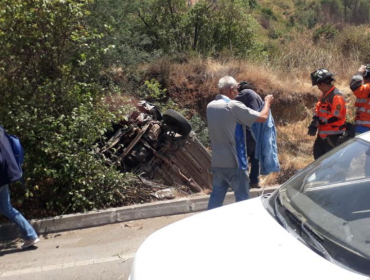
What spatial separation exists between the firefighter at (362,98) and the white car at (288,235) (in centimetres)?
289

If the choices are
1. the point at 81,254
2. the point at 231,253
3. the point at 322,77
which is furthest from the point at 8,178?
the point at 322,77

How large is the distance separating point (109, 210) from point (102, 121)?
4.50 feet

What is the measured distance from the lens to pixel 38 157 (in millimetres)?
6848

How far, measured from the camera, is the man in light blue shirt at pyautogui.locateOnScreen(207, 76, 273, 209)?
5090 millimetres

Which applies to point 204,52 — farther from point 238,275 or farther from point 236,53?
point 238,275

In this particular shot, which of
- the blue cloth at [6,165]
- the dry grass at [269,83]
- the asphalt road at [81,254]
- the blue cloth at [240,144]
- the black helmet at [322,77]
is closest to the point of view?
the asphalt road at [81,254]

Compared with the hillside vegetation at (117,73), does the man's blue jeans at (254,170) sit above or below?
below

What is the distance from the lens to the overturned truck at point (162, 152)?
7773 millimetres

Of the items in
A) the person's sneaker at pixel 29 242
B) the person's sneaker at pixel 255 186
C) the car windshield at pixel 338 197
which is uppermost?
the car windshield at pixel 338 197

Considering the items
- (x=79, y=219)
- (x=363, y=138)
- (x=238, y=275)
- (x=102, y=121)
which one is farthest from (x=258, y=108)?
(x=238, y=275)

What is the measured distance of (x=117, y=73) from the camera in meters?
12.6

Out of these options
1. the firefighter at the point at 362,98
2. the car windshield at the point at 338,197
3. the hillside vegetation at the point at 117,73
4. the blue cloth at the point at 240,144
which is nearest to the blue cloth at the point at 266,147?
the firefighter at the point at 362,98

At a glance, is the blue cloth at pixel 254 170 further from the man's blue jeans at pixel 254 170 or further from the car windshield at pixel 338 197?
the car windshield at pixel 338 197

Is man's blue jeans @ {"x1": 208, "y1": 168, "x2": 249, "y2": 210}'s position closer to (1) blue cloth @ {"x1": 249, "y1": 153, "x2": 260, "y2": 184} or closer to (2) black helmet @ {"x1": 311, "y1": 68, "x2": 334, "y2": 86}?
(2) black helmet @ {"x1": 311, "y1": 68, "x2": 334, "y2": 86}
